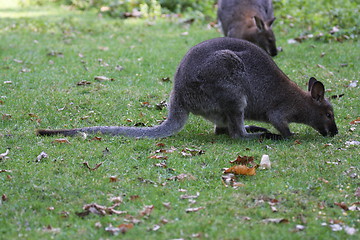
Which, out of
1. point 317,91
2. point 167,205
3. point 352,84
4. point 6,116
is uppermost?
point 317,91

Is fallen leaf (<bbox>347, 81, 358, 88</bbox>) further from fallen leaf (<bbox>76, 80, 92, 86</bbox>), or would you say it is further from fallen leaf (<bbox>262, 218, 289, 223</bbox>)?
fallen leaf (<bbox>262, 218, 289, 223</bbox>)

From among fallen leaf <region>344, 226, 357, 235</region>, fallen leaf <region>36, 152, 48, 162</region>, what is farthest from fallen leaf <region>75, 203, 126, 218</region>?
fallen leaf <region>344, 226, 357, 235</region>

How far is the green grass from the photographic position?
448 centimetres

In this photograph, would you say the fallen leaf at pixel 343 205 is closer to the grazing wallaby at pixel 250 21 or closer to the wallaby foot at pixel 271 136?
the wallaby foot at pixel 271 136

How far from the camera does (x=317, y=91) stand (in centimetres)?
685

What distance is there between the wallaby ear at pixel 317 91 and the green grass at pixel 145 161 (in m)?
0.52

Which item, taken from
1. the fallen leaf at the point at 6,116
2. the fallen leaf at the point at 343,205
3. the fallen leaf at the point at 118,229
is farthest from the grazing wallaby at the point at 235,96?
the fallen leaf at the point at 118,229

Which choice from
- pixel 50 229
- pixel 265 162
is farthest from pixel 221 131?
pixel 50 229

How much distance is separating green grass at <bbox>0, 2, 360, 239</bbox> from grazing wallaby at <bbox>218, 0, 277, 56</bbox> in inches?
23.0

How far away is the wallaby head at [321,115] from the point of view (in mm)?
6863

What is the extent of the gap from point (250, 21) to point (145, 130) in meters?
5.35

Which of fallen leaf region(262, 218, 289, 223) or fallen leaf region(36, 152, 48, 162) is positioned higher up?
fallen leaf region(262, 218, 289, 223)

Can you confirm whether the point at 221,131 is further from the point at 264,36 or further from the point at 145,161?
the point at 264,36

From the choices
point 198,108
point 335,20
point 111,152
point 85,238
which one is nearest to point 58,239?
point 85,238
